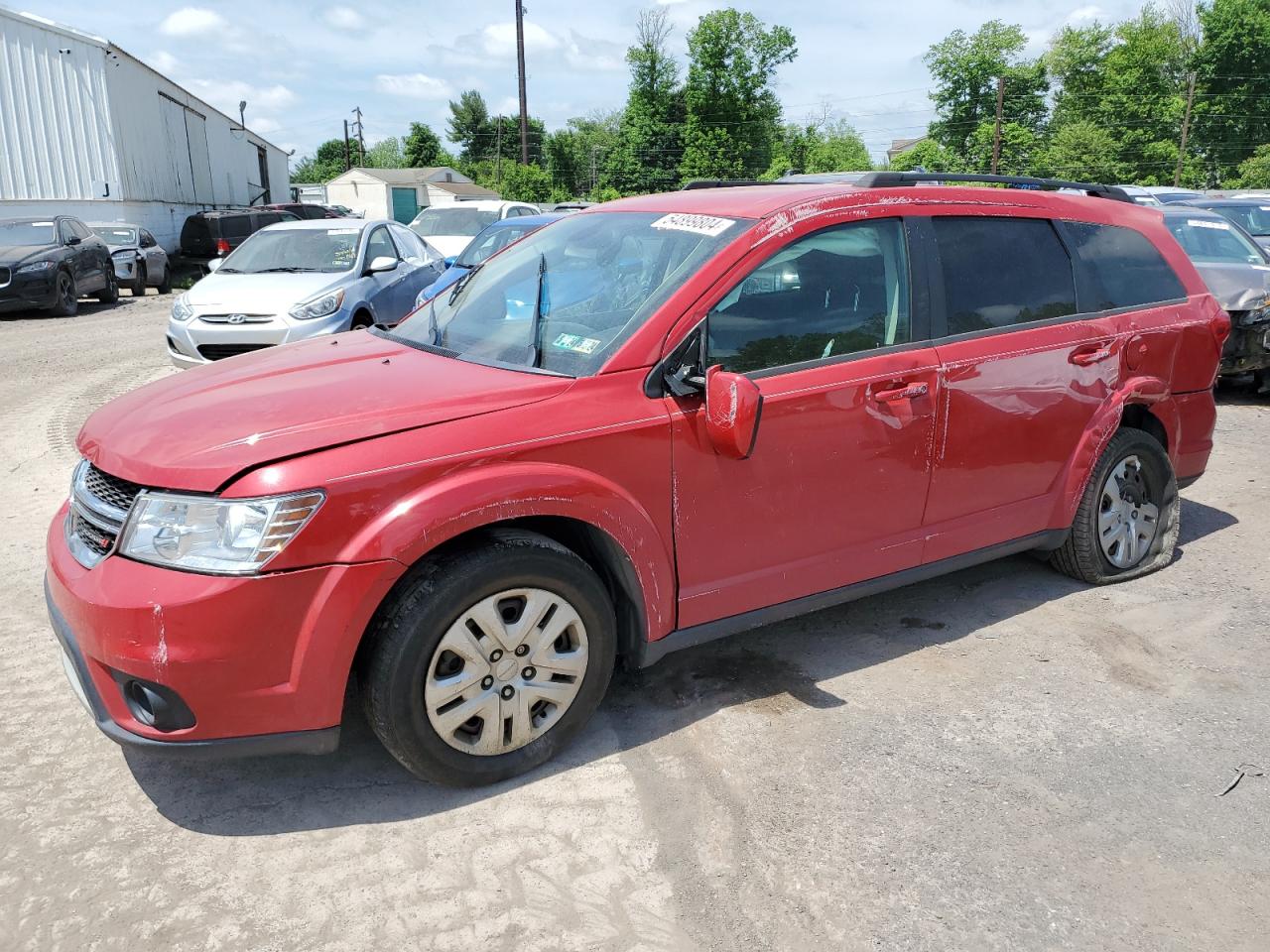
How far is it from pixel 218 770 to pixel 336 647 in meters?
0.90

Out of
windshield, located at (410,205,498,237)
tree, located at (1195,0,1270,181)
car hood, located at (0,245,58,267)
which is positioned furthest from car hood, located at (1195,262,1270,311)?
tree, located at (1195,0,1270,181)

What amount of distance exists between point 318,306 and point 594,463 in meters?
→ 6.49

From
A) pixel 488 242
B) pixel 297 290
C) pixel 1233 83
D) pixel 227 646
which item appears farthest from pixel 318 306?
pixel 1233 83

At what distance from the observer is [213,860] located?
2752 millimetres

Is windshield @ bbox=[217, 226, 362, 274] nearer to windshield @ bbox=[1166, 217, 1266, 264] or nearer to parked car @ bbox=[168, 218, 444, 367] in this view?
parked car @ bbox=[168, 218, 444, 367]

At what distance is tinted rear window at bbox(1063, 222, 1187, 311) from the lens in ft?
14.4

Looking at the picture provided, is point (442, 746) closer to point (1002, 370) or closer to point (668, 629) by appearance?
point (668, 629)

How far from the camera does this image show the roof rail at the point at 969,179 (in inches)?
152

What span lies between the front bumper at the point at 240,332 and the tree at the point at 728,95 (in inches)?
2754

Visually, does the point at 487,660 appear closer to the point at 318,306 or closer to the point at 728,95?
the point at 318,306

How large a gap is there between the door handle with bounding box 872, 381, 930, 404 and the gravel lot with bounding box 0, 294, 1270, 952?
Answer: 1091 millimetres

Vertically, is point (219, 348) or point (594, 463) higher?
point (594, 463)

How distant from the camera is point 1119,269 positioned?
454cm

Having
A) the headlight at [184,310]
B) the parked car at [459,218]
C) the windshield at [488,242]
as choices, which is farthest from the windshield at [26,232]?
the headlight at [184,310]
